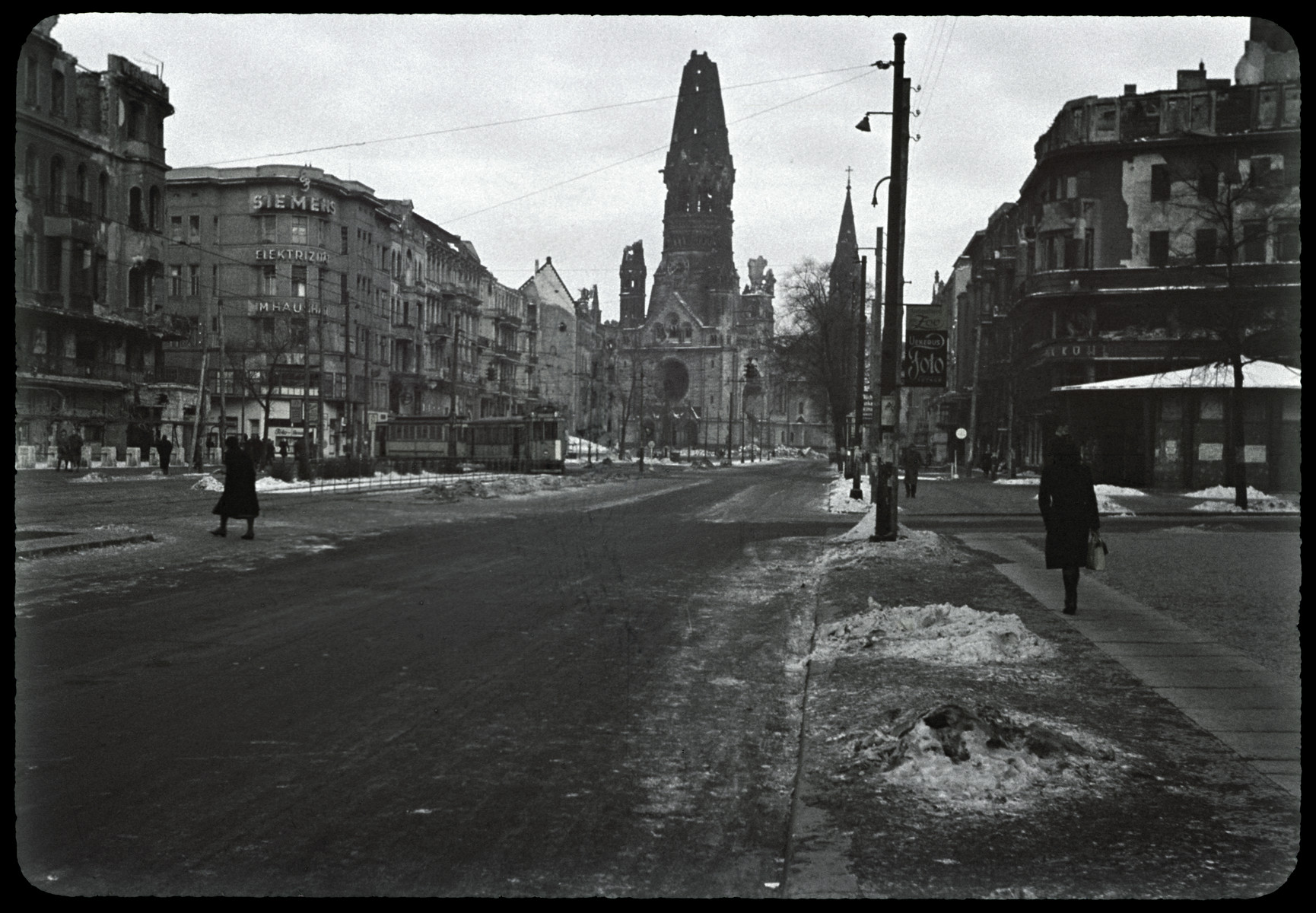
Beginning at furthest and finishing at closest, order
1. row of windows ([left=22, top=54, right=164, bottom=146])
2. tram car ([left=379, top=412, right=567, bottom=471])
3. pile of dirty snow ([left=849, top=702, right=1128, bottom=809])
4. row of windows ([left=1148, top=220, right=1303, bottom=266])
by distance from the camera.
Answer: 1. tram car ([left=379, top=412, right=567, bottom=471])
2. row of windows ([left=22, top=54, right=164, bottom=146])
3. row of windows ([left=1148, top=220, right=1303, bottom=266])
4. pile of dirty snow ([left=849, top=702, right=1128, bottom=809])

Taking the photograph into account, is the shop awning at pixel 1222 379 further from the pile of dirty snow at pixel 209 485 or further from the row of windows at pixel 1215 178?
the pile of dirty snow at pixel 209 485

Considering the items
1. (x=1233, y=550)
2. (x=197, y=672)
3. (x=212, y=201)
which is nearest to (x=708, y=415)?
(x=212, y=201)

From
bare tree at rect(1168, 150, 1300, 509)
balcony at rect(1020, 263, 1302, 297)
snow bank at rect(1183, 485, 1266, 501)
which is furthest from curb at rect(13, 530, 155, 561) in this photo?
balcony at rect(1020, 263, 1302, 297)

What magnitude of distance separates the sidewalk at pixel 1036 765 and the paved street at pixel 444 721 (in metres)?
0.07

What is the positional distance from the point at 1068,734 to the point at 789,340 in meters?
68.5

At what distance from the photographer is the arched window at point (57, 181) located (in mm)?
48031

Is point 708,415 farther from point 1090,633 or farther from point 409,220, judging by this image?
point 1090,633

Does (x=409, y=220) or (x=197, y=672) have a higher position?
(x=409, y=220)

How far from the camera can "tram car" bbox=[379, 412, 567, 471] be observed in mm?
62688

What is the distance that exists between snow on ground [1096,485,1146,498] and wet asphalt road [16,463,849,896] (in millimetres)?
27286

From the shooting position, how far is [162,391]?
65125 millimetres

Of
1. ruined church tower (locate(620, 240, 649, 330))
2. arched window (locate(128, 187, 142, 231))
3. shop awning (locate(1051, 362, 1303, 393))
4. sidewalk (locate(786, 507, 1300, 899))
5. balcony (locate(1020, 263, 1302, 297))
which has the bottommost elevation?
sidewalk (locate(786, 507, 1300, 899))

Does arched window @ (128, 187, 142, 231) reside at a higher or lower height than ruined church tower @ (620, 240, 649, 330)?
lower

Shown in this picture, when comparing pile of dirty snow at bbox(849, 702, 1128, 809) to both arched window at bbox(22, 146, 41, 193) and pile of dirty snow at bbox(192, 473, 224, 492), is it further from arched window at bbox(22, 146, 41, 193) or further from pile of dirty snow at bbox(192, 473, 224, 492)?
arched window at bbox(22, 146, 41, 193)
